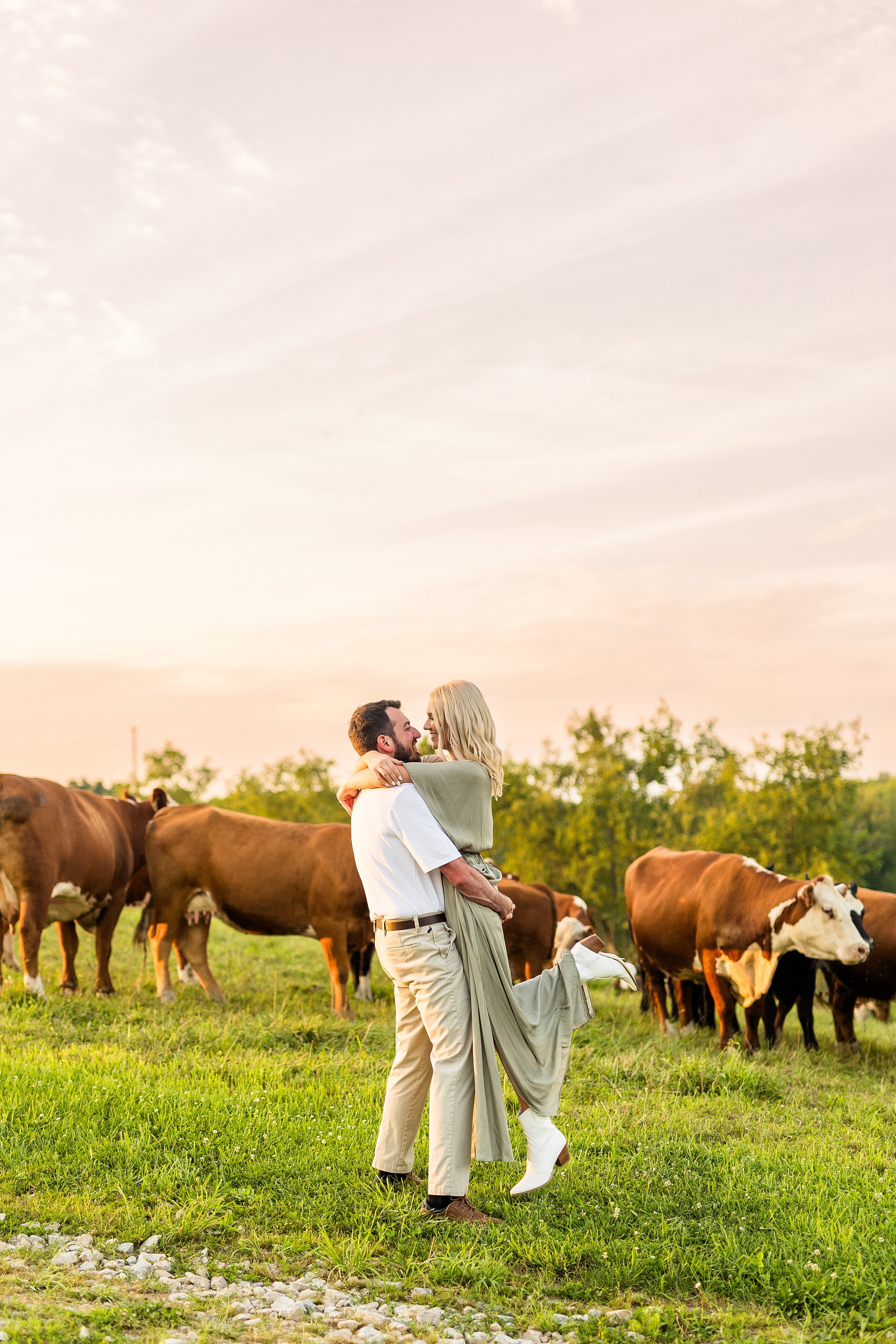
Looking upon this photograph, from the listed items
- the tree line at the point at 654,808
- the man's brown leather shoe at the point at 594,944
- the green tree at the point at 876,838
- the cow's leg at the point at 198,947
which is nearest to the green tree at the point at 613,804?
the tree line at the point at 654,808

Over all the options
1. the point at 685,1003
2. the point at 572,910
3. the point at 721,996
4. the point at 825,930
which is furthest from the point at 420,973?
the point at 572,910

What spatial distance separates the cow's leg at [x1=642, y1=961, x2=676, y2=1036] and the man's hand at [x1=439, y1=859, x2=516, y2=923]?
7.41 m

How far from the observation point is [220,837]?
11.7 meters

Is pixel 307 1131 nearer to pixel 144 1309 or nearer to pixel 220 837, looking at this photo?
pixel 144 1309

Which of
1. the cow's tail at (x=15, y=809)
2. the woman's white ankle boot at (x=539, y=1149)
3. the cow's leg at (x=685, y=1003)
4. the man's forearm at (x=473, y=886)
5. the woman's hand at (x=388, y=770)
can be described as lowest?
the cow's leg at (x=685, y=1003)

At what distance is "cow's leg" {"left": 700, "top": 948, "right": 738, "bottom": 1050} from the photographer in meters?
10.9

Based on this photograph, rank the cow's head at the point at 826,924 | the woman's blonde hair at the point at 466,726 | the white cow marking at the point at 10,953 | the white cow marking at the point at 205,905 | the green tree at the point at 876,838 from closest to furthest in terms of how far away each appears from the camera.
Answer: the woman's blonde hair at the point at 466,726, the cow's head at the point at 826,924, the white cow marking at the point at 205,905, the white cow marking at the point at 10,953, the green tree at the point at 876,838

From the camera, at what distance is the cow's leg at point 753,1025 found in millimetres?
10492

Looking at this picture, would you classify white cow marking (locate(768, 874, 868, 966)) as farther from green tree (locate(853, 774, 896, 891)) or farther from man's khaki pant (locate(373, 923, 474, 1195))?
green tree (locate(853, 774, 896, 891))

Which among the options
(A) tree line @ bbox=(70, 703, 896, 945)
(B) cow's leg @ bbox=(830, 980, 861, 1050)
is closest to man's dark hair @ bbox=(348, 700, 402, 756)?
(B) cow's leg @ bbox=(830, 980, 861, 1050)

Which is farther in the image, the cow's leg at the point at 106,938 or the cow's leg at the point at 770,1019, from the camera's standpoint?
the cow's leg at the point at 106,938

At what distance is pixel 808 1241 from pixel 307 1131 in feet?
9.13

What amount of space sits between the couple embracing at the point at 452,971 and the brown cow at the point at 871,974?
7.19 meters

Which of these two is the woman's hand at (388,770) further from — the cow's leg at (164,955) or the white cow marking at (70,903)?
the white cow marking at (70,903)
